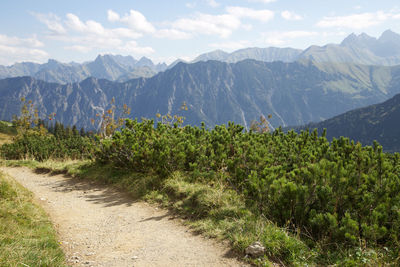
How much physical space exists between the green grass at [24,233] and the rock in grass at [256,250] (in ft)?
11.2

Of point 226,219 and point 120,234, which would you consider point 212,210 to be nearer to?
point 226,219

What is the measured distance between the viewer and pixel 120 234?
6.55 m

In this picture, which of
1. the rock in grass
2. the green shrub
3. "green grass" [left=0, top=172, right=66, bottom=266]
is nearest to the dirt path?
the rock in grass

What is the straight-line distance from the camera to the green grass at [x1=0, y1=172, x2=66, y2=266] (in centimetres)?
426

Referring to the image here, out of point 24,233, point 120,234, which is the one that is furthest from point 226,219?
point 24,233

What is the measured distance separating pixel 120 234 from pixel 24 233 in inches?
79.9

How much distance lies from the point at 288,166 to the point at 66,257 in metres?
5.98

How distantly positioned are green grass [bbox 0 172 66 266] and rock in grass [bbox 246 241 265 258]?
341 centimetres

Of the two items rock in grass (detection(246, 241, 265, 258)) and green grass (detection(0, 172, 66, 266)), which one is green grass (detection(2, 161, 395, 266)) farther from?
green grass (detection(0, 172, 66, 266))

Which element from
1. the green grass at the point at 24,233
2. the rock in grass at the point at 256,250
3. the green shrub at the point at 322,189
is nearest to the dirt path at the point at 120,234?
the rock in grass at the point at 256,250

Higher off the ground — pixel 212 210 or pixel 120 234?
pixel 212 210

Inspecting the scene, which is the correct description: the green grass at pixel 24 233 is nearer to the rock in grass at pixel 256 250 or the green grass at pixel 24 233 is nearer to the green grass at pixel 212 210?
the green grass at pixel 212 210

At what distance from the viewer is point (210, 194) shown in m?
7.59

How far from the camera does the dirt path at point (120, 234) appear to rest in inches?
209
